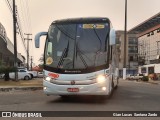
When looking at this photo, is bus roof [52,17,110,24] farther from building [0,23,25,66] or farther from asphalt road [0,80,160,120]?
building [0,23,25,66]

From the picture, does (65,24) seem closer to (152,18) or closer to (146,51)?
(152,18)

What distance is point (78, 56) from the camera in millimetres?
15508

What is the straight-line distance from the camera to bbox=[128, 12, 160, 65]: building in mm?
111562

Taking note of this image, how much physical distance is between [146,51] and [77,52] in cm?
11090

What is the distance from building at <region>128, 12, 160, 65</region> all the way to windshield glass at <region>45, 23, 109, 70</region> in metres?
93.0

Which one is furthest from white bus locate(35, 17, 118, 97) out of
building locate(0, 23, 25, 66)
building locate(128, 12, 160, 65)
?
building locate(128, 12, 160, 65)

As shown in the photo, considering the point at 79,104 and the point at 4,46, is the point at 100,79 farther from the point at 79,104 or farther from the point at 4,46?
the point at 4,46

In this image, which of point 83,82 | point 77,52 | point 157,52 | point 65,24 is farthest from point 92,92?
point 157,52

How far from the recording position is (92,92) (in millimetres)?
15086

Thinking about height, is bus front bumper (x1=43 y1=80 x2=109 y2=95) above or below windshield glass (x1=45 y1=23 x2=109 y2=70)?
below

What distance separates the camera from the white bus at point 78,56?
49.7ft

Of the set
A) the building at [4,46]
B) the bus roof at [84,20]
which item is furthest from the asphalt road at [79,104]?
the building at [4,46]

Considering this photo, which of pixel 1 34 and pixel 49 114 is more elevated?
pixel 1 34

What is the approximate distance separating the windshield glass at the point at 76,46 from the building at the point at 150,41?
93.0 meters
